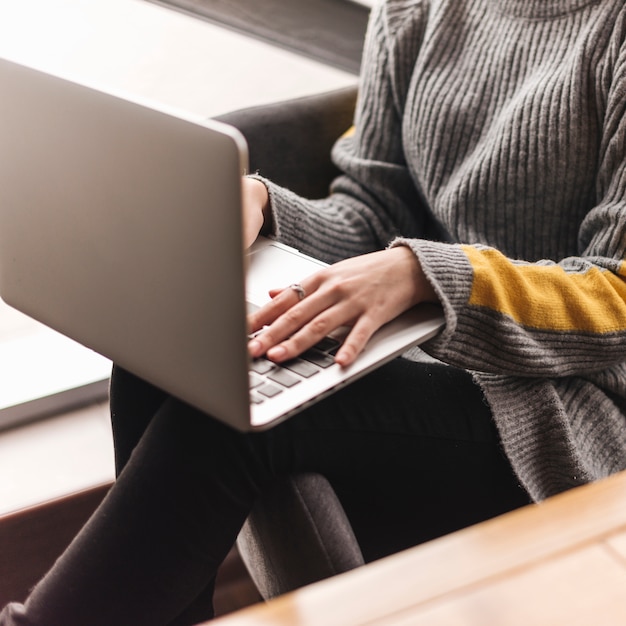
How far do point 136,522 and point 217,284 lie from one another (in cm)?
31

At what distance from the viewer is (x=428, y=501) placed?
972mm

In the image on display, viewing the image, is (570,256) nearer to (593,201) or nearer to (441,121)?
(593,201)

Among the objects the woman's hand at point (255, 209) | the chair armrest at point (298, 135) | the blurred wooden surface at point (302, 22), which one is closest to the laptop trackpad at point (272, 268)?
the woman's hand at point (255, 209)

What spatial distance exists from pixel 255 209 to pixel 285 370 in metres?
0.30

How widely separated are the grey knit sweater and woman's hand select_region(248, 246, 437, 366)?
0.03 metres

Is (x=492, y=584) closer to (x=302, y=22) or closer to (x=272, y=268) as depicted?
(x=272, y=268)

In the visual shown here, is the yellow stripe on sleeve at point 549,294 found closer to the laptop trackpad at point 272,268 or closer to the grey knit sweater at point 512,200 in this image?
the grey knit sweater at point 512,200

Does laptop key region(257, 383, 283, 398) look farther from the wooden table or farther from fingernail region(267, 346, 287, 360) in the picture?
the wooden table

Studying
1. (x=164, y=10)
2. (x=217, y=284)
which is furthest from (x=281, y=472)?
(x=164, y=10)

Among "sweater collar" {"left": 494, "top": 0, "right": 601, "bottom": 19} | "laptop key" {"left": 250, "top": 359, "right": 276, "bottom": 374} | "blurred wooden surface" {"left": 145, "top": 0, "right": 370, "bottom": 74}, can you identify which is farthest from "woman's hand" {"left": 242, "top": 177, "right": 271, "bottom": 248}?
"blurred wooden surface" {"left": 145, "top": 0, "right": 370, "bottom": 74}

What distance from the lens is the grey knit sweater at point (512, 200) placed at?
92 centimetres

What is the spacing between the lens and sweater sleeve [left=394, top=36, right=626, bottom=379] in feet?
2.86

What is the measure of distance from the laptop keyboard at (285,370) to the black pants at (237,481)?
0.38ft

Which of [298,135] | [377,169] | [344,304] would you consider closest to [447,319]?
[344,304]
